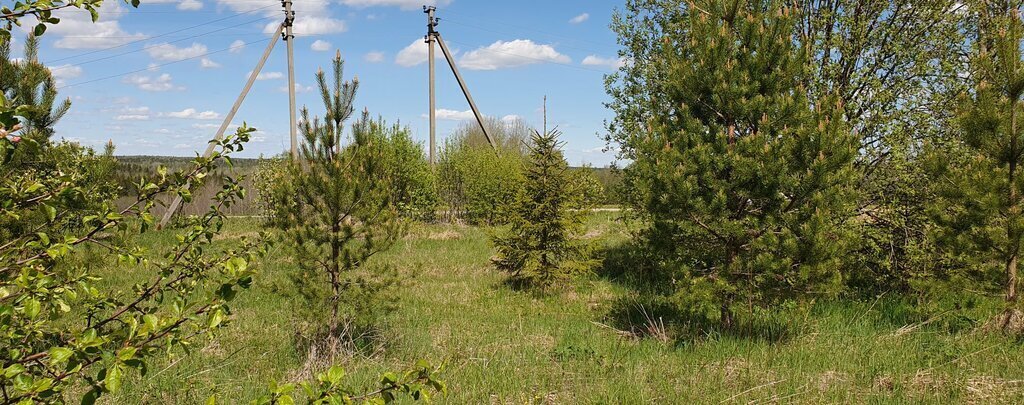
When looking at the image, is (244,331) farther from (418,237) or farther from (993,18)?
(993,18)

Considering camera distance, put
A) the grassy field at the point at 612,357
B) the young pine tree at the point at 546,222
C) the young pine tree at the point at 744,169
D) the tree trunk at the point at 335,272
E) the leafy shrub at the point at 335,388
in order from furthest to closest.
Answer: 1. the young pine tree at the point at 546,222
2. the tree trunk at the point at 335,272
3. the young pine tree at the point at 744,169
4. the grassy field at the point at 612,357
5. the leafy shrub at the point at 335,388

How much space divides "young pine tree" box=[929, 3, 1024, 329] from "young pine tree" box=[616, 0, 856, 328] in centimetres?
130

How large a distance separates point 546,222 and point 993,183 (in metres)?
5.52

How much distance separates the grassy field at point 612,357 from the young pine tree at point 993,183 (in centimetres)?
43

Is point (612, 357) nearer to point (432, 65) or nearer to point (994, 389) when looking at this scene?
point (994, 389)

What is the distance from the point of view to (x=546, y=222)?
9617mm

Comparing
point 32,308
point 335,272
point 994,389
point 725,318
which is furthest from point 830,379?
point 32,308

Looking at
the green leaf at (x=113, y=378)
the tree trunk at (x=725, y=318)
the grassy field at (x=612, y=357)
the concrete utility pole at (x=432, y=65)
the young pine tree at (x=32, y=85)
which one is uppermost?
the concrete utility pole at (x=432, y=65)

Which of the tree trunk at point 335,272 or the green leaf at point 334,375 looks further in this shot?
the tree trunk at point 335,272

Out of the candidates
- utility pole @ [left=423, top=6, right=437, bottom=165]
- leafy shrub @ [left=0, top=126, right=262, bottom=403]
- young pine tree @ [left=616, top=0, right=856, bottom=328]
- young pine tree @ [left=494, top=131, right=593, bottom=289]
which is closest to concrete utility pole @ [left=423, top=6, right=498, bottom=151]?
utility pole @ [left=423, top=6, right=437, bottom=165]

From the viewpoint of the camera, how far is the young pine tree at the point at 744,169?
18.9ft

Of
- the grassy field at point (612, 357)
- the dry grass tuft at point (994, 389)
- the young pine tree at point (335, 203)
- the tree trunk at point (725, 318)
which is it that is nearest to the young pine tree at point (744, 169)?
the tree trunk at point (725, 318)

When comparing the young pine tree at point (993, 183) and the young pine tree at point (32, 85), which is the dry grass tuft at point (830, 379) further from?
the young pine tree at point (32, 85)

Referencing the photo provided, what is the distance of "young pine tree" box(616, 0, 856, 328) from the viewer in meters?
5.77
